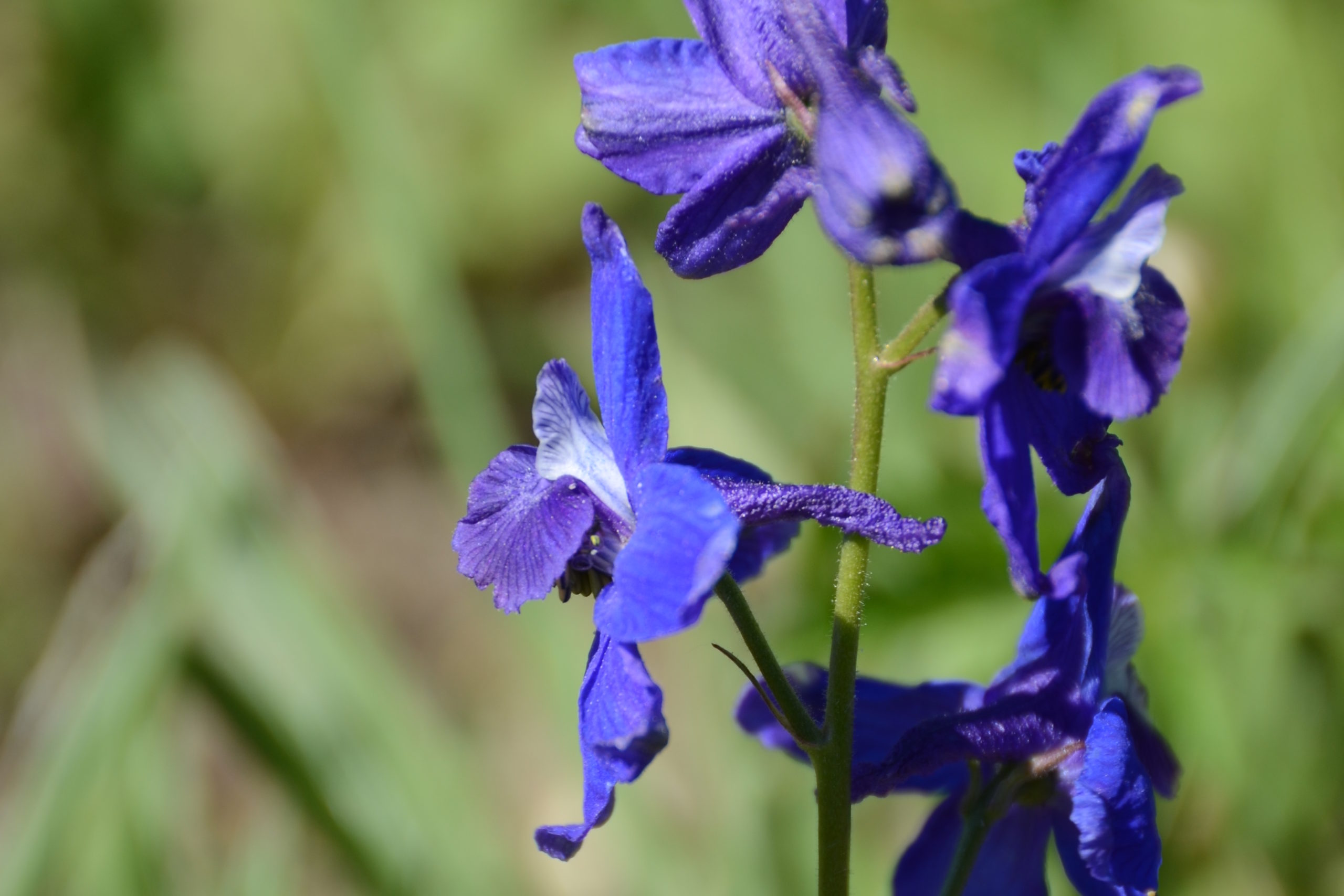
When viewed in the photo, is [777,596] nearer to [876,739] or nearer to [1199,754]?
[1199,754]

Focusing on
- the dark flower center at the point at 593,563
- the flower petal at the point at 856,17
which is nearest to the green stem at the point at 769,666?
the dark flower center at the point at 593,563

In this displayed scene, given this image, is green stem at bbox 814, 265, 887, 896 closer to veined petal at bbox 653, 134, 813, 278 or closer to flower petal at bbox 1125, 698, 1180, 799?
veined petal at bbox 653, 134, 813, 278

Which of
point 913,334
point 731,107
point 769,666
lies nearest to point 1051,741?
point 769,666

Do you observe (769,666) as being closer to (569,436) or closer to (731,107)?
(569,436)

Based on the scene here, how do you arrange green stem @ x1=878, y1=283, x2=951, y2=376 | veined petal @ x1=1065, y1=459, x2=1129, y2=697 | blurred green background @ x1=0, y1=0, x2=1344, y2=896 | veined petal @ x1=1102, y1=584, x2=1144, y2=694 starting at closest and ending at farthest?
green stem @ x1=878, y1=283, x2=951, y2=376, veined petal @ x1=1065, y1=459, x2=1129, y2=697, veined petal @ x1=1102, y1=584, x2=1144, y2=694, blurred green background @ x1=0, y1=0, x2=1344, y2=896

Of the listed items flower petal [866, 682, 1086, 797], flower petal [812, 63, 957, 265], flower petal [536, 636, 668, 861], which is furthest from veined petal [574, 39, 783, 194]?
flower petal [866, 682, 1086, 797]

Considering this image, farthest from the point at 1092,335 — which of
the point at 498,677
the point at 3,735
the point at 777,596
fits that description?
the point at 3,735
